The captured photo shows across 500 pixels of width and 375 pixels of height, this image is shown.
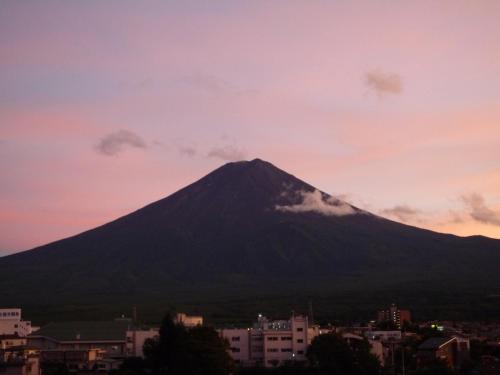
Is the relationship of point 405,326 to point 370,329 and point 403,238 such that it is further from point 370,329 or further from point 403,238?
point 403,238

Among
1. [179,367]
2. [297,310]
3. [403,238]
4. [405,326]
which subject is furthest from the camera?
[403,238]

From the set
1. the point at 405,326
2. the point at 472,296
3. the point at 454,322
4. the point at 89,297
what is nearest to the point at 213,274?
the point at 89,297

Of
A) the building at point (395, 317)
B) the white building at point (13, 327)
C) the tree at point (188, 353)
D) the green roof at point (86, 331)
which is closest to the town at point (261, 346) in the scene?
the green roof at point (86, 331)

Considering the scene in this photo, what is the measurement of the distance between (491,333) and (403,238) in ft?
287

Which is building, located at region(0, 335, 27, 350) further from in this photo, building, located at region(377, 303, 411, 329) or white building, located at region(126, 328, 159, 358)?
building, located at region(377, 303, 411, 329)

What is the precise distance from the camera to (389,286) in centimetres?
12356

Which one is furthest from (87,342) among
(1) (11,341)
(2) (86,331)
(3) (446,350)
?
(3) (446,350)

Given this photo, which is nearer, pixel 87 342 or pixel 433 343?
pixel 433 343

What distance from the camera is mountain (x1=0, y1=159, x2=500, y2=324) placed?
422ft

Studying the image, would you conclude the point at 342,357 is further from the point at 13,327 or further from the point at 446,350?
the point at 13,327

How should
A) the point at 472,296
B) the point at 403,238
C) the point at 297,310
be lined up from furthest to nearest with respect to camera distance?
the point at 403,238
the point at 472,296
the point at 297,310

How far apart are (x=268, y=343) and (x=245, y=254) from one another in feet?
325

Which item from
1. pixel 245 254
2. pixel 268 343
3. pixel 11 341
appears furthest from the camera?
pixel 245 254

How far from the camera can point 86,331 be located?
63031 mm
